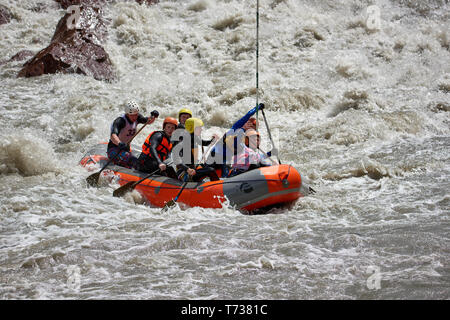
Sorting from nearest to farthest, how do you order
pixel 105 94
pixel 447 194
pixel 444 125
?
pixel 447 194
pixel 444 125
pixel 105 94

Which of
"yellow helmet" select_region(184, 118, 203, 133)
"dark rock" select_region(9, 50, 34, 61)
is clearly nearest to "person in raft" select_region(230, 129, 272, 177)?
"yellow helmet" select_region(184, 118, 203, 133)

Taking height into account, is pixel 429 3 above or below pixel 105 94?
above

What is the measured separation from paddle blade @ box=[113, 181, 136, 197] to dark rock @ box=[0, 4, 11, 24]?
1048 cm

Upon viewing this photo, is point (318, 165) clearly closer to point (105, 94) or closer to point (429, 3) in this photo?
point (105, 94)

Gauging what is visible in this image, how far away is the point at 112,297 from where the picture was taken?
3619 millimetres

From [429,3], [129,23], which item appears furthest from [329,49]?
[129,23]

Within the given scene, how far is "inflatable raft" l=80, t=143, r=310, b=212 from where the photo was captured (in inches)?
223

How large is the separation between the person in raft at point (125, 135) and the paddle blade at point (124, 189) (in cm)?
60

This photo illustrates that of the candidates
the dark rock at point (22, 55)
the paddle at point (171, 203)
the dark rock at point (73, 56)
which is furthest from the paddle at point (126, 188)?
the dark rock at point (22, 55)

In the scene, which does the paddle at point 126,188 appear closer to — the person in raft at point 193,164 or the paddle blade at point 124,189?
the paddle blade at point 124,189

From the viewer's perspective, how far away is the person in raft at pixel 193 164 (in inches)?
242

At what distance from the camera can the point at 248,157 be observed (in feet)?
20.3

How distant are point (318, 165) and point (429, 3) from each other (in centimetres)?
919

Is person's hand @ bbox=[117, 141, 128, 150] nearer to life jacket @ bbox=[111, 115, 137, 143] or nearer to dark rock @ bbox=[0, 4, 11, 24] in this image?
life jacket @ bbox=[111, 115, 137, 143]
